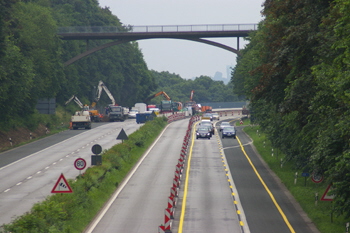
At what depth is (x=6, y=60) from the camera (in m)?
58.4

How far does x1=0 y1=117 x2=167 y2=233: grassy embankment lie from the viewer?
68.1 ft

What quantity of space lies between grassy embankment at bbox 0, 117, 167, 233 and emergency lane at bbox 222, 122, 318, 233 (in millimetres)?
7388

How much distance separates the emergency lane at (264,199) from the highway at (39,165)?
36.1 feet

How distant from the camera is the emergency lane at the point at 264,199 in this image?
26109 millimetres

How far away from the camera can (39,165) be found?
48.7 meters

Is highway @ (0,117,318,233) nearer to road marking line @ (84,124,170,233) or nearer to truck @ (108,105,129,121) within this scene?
road marking line @ (84,124,170,233)

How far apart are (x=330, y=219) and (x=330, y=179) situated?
15.4 feet

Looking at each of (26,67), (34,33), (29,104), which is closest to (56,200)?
(26,67)

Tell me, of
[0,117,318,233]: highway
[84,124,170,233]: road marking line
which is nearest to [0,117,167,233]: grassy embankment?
[84,124,170,233]: road marking line

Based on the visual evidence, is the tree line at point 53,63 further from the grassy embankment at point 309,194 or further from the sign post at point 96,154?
the grassy embankment at point 309,194

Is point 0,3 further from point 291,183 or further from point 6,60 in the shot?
point 291,183

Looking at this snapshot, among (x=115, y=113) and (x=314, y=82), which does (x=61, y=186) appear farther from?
(x=115, y=113)

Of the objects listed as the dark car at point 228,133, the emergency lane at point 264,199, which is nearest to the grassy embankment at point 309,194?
the emergency lane at point 264,199

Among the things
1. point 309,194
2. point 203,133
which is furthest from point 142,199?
point 203,133
